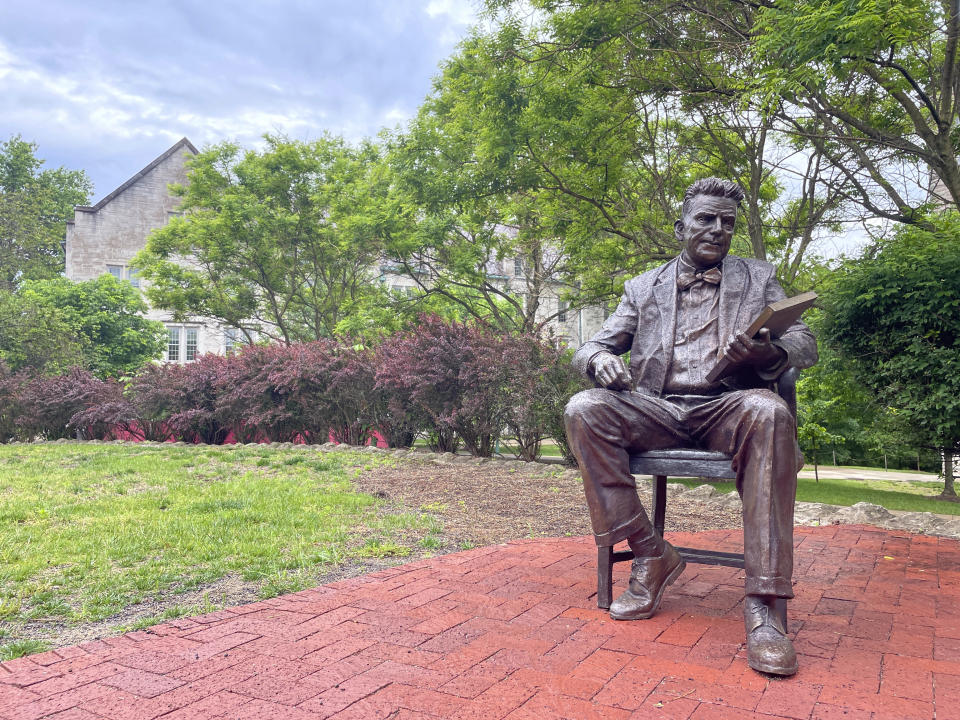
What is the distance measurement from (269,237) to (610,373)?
18380 millimetres

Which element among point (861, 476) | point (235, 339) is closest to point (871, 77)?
point (861, 476)

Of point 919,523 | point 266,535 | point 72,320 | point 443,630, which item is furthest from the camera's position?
point 72,320

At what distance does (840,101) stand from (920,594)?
664 centimetres

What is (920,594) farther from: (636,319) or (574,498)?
(574,498)

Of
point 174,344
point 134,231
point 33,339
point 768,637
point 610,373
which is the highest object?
point 134,231

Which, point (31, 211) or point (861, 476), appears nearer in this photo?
point (861, 476)

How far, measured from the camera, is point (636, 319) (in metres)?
3.46

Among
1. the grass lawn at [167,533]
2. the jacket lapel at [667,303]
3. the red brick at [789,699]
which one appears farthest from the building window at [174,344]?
the red brick at [789,699]

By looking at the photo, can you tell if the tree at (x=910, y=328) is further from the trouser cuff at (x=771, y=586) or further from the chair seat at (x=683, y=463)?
the trouser cuff at (x=771, y=586)

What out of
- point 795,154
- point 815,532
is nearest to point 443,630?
point 815,532

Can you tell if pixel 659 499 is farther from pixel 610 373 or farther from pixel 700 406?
pixel 610 373

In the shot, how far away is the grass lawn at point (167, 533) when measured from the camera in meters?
3.50

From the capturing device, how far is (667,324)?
3.31m

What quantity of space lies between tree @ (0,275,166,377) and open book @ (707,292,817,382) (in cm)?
2111
